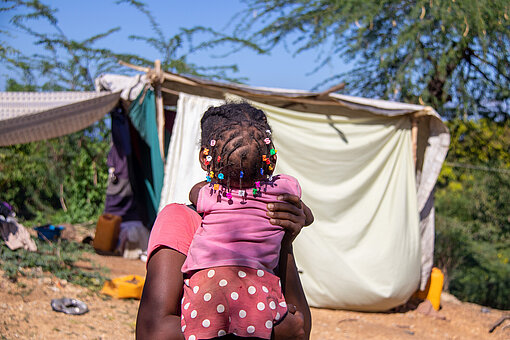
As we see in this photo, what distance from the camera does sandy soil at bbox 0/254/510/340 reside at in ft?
12.2

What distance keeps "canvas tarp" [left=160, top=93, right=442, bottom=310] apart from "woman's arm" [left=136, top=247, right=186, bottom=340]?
3593mm

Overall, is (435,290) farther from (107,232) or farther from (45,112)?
(45,112)

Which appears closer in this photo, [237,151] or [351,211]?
[237,151]

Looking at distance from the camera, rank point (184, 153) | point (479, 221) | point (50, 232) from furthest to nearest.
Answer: point (479, 221), point (50, 232), point (184, 153)

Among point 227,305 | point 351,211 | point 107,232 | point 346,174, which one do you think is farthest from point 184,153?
point 227,305

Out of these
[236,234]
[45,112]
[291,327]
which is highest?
[45,112]

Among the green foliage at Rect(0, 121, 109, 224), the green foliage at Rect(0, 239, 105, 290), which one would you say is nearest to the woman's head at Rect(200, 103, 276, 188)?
the green foliage at Rect(0, 239, 105, 290)

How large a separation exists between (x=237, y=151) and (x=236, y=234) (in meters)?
0.24

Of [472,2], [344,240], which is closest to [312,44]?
[472,2]

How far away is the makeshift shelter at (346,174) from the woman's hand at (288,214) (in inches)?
133

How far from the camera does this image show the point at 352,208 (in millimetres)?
5105

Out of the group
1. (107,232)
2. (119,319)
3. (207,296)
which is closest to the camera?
(207,296)

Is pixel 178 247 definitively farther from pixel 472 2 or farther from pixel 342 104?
pixel 472 2

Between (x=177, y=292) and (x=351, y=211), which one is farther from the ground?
(x=177, y=292)
